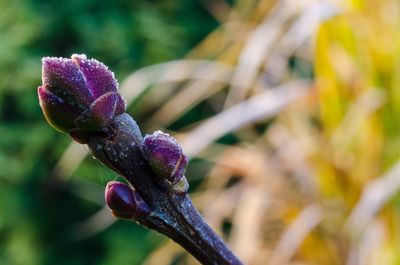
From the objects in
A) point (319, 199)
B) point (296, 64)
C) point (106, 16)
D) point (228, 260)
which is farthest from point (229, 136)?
point (228, 260)

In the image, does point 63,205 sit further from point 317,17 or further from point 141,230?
point 317,17

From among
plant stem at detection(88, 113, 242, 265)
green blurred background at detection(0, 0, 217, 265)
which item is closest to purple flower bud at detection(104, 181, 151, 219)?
plant stem at detection(88, 113, 242, 265)

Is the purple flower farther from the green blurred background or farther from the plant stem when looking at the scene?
the green blurred background

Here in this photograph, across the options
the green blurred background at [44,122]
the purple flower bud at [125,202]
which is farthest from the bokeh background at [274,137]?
the purple flower bud at [125,202]

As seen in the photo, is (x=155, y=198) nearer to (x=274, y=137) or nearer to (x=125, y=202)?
(x=125, y=202)

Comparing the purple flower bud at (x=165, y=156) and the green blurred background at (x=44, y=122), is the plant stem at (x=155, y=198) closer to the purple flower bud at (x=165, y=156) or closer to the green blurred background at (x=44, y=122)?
the purple flower bud at (x=165, y=156)
